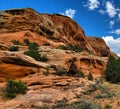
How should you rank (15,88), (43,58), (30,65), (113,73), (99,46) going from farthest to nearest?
(99,46) → (113,73) → (43,58) → (30,65) → (15,88)

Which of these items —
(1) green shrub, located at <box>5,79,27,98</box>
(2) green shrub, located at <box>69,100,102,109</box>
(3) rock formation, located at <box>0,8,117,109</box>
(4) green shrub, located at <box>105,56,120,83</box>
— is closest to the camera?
(2) green shrub, located at <box>69,100,102,109</box>

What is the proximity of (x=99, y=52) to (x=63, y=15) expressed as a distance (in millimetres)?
19306

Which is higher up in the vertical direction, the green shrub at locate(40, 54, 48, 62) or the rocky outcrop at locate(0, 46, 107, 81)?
the green shrub at locate(40, 54, 48, 62)

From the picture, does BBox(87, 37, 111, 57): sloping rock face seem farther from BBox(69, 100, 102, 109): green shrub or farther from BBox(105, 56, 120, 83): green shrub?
BBox(69, 100, 102, 109): green shrub

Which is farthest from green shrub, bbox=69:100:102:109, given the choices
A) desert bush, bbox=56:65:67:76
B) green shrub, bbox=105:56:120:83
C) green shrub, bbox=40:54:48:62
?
green shrub, bbox=105:56:120:83

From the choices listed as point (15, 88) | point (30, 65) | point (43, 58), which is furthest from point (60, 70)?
point (15, 88)

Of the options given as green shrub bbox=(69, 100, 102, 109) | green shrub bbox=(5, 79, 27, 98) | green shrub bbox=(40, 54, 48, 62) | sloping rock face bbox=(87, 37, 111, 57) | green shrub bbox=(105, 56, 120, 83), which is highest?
sloping rock face bbox=(87, 37, 111, 57)

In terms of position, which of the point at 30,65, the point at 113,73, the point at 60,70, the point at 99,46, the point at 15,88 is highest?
the point at 99,46

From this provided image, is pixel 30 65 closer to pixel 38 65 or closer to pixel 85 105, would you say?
pixel 38 65

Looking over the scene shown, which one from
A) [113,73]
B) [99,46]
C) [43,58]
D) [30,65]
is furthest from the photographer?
Result: [99,46]

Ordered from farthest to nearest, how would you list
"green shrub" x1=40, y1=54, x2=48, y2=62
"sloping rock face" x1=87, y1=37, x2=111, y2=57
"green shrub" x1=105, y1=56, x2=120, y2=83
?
"sloping rock face" x1=87, y1=37, x2=111, y2=57 < "green shrub" x1=105, y1=56, x2=120, y2=83 < "green shrub" x1=40, y1=54, x2=48, y2=62

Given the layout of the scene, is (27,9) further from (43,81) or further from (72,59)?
(43,81)

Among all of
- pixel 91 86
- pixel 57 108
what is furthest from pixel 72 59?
pixel 57 108

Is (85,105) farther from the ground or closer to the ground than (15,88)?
closer to the ground
